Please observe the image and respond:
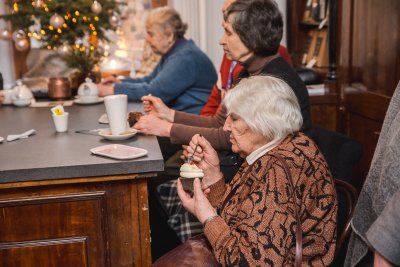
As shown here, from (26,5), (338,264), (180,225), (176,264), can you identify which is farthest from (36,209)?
(26,5)

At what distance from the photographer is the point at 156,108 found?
109 inches

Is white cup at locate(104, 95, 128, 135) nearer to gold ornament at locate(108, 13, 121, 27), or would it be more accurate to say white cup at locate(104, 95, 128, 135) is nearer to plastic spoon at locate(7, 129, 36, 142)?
plastic spoon at locate(7, 129, 36, 142)

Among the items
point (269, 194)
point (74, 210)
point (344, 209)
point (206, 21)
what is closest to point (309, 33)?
point (206, 21)

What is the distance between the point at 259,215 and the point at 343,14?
2.15 meters

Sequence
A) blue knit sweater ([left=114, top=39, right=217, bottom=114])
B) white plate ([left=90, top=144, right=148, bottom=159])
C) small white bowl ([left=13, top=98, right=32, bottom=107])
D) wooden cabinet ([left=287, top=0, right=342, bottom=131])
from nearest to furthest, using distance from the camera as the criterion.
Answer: white plate ([left=90, top=144, right=148, bottom=159])
small white bowl ([left=13, top=98, right=32, bottom=107])
blue knit sweater ([left=114, top=39, right=217, bottom=114])
wooden cabinet ([left=287, top=0, right=342, bottom=131])

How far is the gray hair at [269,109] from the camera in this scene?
168 cm

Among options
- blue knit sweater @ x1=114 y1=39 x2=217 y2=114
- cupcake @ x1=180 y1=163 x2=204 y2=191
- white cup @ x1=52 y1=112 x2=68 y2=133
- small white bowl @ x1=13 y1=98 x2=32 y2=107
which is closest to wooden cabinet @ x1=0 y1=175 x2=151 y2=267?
cupcake @ x1=180 y1=163 x2=204 y2=191

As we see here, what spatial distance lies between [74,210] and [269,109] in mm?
746

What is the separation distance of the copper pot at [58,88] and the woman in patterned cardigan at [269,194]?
1893mm

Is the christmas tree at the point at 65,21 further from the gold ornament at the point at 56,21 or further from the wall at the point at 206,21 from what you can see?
the wall at the point at 206,21

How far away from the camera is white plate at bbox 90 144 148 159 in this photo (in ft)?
6.34

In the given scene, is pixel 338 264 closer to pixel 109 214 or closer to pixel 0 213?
pixel 109 214

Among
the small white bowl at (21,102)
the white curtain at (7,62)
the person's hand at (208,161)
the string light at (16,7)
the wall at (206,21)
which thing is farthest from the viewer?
the white curtain at (7,62)

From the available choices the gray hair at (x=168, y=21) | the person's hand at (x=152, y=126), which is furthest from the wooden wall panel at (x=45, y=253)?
the gray hair at (x=168, y=21)
